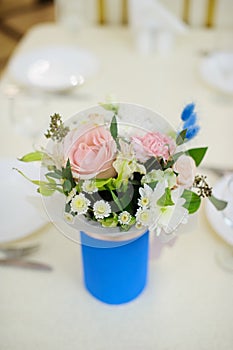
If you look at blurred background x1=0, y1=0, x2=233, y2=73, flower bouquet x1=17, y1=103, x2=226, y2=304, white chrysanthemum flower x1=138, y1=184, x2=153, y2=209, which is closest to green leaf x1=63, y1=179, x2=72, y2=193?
flower bouquet x1=17, y1=103, x2=226, y2=304

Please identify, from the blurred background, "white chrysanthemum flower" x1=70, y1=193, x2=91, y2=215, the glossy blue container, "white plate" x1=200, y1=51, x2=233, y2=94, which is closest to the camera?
"white chrysanthemum flower" x1=70, y1=193, x2=91, y2=215

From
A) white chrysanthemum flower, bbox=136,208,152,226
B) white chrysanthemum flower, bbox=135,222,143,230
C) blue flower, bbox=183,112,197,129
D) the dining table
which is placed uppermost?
blue flower, bbox=183,112,197,129

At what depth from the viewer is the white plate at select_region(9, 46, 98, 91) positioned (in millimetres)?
1491

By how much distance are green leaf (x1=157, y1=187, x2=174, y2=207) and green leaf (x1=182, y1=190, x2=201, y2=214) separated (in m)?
0.04

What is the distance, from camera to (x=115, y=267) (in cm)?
78

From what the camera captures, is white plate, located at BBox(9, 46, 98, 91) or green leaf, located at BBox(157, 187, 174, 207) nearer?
green leaf, located at BBox(157, 187, 174, 207)

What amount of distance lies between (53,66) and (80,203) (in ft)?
3.44

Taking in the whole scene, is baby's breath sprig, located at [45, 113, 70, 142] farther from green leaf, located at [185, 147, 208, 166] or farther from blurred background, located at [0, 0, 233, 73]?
blurred background, located at [0, 0, 233, 73]

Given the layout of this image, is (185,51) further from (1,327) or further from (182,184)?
(1,327)

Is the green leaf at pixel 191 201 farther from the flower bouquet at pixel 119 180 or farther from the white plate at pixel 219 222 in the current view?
the white plate at pixel 219 222

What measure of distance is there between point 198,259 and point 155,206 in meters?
0.28

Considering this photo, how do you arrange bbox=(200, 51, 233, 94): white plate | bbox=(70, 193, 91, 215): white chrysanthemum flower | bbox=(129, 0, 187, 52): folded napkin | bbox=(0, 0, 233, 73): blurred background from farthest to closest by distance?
bbox=(0, 0, 233, 73): blurred background, bbox=(129, 0, 187, 52): folded napkin, bbox=(200, 51, 233, 94): white plate, bbox=(70, 193, 91, 215): white chrysanthemum flower

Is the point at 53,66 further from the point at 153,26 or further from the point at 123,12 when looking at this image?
the point at 123,12

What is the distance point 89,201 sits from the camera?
656 millimetres
